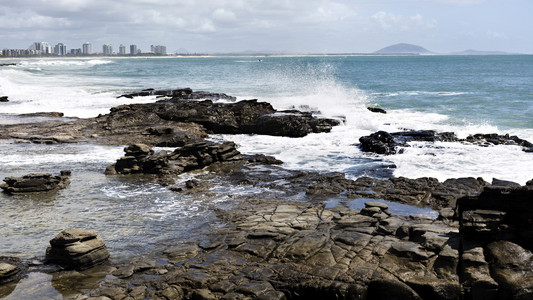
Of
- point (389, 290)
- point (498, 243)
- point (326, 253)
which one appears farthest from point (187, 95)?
point (389, 290)

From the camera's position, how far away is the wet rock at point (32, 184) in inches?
566

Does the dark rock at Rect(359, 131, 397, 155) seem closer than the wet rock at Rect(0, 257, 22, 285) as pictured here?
No

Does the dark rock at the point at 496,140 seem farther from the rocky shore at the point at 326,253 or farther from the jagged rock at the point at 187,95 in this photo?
the jagged rock at the point at 187,95

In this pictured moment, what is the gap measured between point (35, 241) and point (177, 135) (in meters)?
13.1

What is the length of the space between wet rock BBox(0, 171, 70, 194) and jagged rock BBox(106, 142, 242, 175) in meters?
2.26

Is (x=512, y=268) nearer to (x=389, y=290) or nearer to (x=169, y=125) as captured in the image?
(x=389, y=290)

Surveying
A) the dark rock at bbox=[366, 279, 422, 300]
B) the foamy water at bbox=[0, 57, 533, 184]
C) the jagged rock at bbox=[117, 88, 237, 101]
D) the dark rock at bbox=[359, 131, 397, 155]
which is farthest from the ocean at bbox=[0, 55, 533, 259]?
the dark rock at bbox=[366, 279, 422, 300]

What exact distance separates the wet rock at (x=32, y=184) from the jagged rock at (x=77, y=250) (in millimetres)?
5675

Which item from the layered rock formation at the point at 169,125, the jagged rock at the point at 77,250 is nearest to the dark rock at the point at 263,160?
the layered rock formation at the point at 169,125

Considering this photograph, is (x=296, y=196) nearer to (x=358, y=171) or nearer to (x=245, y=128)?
(x=358, y=171)

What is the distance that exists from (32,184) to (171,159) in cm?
498

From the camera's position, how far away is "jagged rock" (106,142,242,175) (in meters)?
17.0

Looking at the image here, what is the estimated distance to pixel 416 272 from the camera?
8172mm

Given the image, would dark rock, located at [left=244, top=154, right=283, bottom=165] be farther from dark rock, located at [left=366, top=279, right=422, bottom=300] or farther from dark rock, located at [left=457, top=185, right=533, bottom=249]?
dark rock, located at [left=366, top=279, right=422, bottom=300]
